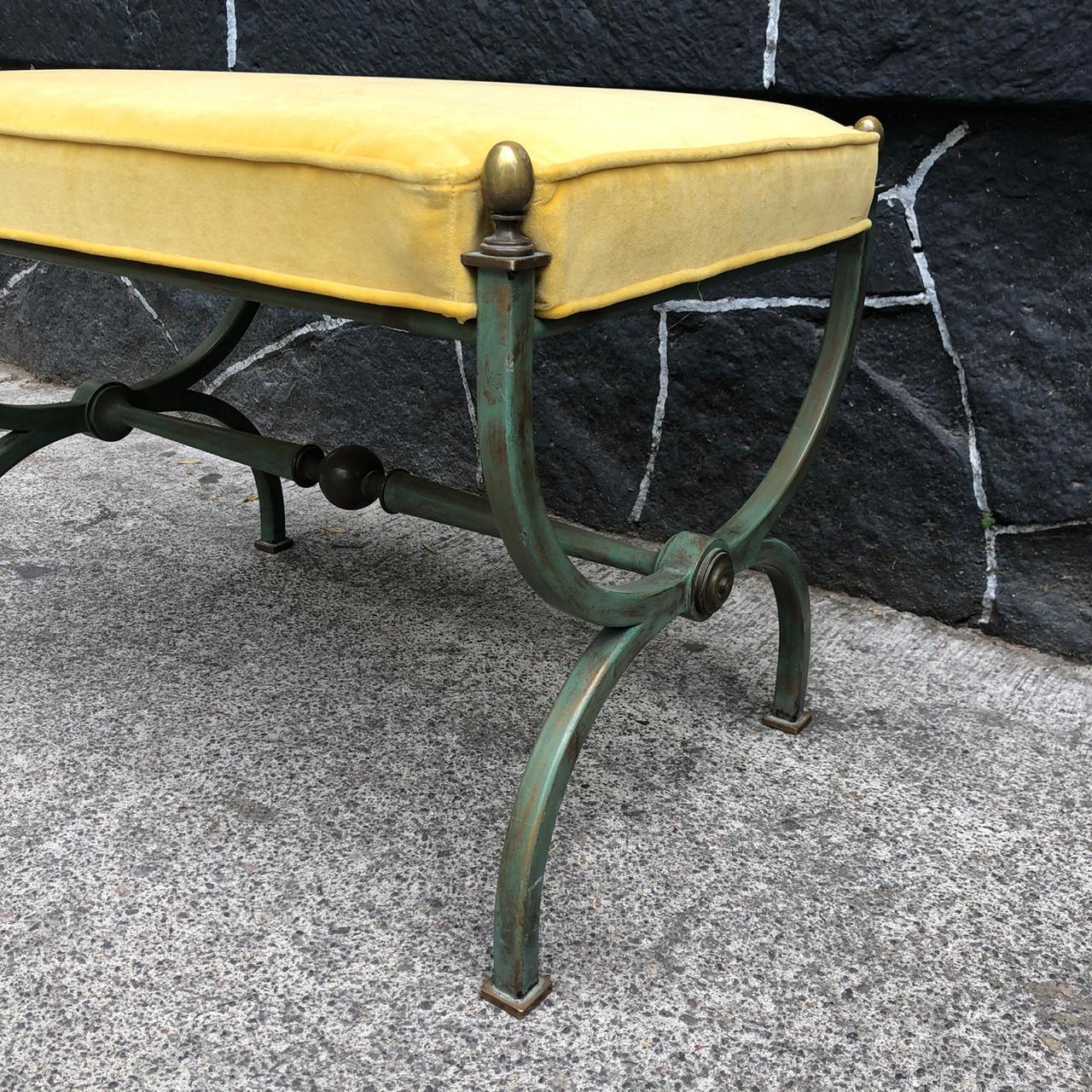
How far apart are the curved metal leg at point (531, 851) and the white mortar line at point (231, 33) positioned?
4.18 ft

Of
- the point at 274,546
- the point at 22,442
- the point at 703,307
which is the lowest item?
the point at 274,546

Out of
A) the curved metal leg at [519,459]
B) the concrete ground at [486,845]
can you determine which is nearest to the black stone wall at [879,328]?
the concrete ground at [486,845]

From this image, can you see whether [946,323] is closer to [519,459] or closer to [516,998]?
[519,459]

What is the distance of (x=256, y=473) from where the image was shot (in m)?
1.61

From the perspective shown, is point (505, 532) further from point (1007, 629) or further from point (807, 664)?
point (1007, 629)

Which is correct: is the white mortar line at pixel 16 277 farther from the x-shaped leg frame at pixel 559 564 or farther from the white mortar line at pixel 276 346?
the x-shaped leg frame at pixel 559 564

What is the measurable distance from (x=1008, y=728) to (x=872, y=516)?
1.07 feet

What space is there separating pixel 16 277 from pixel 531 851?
1928mm

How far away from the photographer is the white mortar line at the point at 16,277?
2.28 metres

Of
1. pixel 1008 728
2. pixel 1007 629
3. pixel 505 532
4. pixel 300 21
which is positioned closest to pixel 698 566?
pixel 505 532

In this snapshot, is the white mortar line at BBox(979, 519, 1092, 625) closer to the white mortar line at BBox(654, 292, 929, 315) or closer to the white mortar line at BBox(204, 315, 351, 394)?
the white mortar line at BBox(654, 292, 929, 315)

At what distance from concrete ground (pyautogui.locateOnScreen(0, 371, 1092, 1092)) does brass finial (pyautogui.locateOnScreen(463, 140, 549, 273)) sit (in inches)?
20.6

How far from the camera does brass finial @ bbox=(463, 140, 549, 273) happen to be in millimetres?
655

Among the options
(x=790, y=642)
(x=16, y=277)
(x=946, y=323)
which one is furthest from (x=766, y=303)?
(x=16, y=277)
